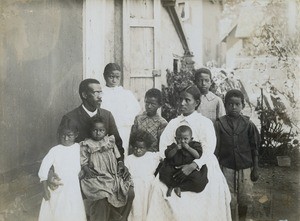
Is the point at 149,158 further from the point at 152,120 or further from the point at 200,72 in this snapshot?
the point at 200,72

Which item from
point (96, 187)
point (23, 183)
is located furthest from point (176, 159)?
point (23, 183)

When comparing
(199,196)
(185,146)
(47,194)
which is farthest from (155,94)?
(47,194)

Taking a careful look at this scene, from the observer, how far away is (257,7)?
289cm

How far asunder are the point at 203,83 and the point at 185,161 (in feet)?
1.89

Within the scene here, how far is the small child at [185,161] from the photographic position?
2.76 meters

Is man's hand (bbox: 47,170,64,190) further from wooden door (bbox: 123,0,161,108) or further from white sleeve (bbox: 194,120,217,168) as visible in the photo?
white sleeve (bbox: 194,120,217,168)

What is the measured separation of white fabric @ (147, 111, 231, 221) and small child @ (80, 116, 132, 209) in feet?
0.80

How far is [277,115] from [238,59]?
500 millimetres

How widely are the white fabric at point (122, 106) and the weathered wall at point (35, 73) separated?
9.1 inches

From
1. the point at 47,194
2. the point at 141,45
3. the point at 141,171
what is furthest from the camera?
the point at 141,45

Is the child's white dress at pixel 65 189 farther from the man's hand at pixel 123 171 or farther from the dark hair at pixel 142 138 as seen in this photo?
the dark hair at pixel 142 138

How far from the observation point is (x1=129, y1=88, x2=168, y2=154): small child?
2.87 meters

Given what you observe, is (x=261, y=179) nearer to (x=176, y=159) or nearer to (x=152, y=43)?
(x=176, y=159)

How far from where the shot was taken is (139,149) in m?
2.84
